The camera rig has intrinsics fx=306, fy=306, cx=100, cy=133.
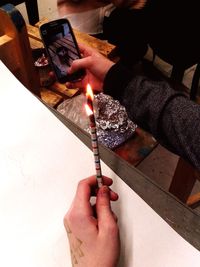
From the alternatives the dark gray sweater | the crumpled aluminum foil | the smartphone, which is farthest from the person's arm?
the crumpled aluminum foil

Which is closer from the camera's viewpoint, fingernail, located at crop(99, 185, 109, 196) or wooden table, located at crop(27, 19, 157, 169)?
fingernail, located at crop(99, 185, 109, 196)

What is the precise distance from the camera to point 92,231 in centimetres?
42

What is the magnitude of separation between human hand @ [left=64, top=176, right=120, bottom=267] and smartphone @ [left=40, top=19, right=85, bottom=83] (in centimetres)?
38

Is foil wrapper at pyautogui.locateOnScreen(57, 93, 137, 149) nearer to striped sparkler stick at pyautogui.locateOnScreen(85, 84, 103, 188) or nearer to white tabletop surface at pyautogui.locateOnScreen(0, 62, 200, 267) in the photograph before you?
white tabletop surface at pyautogui.locateOnScreen(0, 62, 200, 267)

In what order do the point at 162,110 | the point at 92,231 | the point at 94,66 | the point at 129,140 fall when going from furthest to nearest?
the point at 129,140
the point at 94,66
the point at 162,110
the point at 92,231

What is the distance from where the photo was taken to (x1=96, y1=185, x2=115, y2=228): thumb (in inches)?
16.7

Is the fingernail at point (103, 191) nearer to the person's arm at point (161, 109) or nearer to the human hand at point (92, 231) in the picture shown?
the human hand at point (92, 231)

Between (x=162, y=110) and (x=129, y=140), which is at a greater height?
(x=162, y=110)

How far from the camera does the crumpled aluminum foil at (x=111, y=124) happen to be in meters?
0.94

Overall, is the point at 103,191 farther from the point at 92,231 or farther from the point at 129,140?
the point at 129,140

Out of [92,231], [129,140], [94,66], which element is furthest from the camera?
[129,140]

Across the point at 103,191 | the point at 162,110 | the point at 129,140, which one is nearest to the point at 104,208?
the point at 103,191

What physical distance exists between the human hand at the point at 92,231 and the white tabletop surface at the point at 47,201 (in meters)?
0.04

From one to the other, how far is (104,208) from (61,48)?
0.45m
